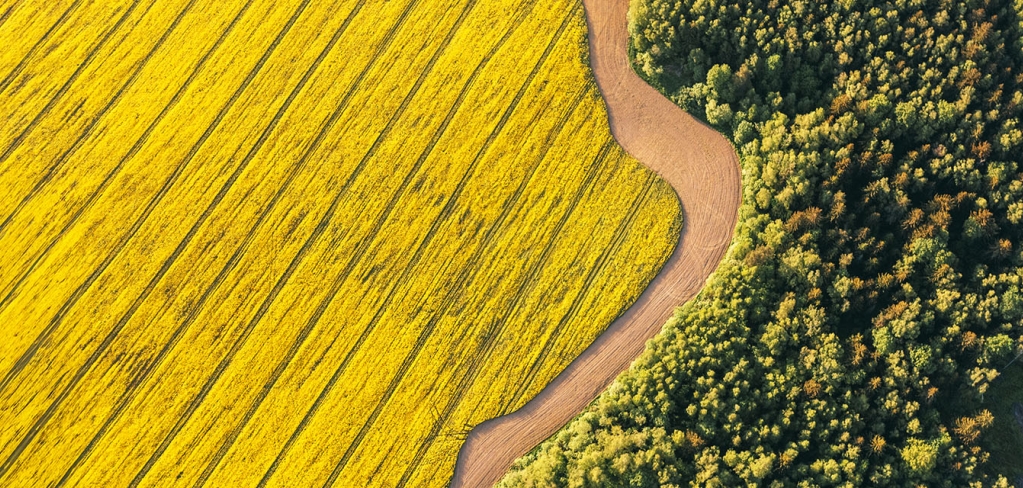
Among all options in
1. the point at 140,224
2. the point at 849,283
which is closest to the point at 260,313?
the point at 140,224

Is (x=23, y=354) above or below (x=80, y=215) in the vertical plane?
below

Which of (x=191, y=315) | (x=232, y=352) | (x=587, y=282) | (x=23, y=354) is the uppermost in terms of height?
(x=191, y=315)

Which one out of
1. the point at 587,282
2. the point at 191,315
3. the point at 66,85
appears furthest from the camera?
the point at 66,85

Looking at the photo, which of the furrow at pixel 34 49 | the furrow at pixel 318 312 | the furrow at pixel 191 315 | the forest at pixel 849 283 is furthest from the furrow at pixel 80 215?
the forest at pixel 849 283

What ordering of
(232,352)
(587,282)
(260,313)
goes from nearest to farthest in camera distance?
1. (232,352)
2. (587,282)
3. (260,313)

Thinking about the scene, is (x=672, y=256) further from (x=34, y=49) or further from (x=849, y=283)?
(x=34, y=49)

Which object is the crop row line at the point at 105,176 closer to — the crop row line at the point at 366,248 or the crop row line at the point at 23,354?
the crop row line at the point at 23,354

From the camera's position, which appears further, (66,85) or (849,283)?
(66,85)
